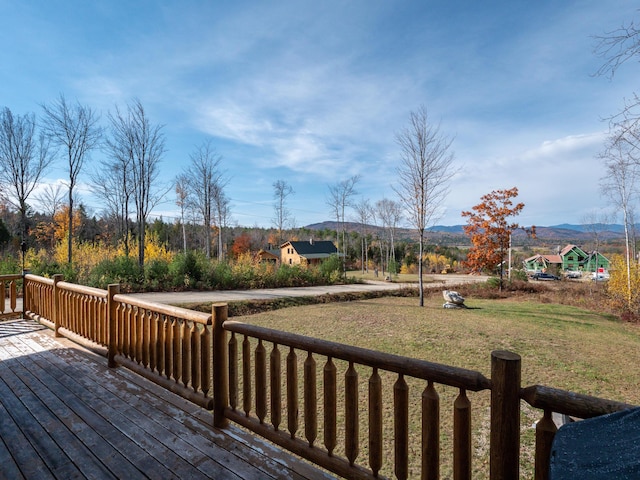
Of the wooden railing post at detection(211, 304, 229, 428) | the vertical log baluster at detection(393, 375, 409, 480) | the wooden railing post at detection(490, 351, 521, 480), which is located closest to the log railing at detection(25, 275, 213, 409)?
the wooden railing post at detection(211, 304, 229, 428)

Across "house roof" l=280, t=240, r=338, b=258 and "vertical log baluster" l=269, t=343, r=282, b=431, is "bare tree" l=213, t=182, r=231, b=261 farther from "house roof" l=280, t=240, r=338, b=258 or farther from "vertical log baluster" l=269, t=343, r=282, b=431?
"vertical log baluster" l=269, t=343, r=282, b=431

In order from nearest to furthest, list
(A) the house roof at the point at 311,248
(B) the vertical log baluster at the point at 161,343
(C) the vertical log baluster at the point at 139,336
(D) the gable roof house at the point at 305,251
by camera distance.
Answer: (B) the vertical log baluster at the point at 161,343
(C) the vertical log baluster at the point at 139,336
(D) the gable roof house at the point at 305,251
(A) the house roof at the point at 311,248

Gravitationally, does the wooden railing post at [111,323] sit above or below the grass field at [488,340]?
above

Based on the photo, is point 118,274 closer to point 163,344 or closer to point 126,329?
point 126,329

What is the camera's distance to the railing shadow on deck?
4.14 ft

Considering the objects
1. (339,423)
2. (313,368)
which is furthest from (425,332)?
(313,368)

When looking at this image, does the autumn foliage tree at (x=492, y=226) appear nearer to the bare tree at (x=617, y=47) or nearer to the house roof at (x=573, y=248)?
the bare tree at (x=617, y=47)

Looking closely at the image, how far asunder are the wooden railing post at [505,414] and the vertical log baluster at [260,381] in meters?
1.45

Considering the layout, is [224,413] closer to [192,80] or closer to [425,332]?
[425,332]

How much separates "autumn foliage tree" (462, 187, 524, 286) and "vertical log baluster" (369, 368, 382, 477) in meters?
18.4

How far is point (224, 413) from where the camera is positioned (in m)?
2.47

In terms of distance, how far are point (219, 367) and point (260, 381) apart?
40 centimetres

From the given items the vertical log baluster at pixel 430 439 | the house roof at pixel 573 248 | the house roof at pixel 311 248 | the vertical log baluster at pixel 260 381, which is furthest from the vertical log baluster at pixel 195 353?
the house roof at pixel 573 248

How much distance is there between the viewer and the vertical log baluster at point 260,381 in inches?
87.8
